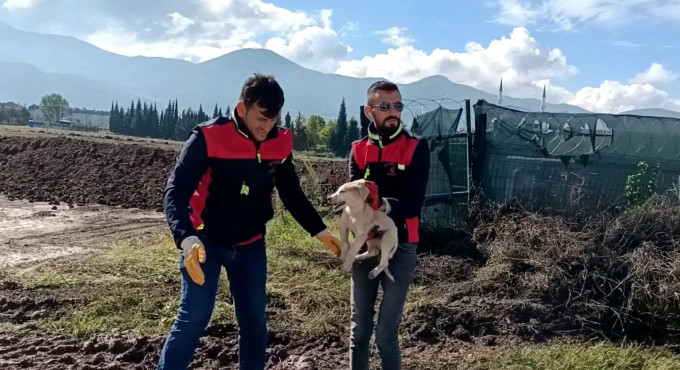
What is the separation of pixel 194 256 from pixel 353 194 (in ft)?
2.61

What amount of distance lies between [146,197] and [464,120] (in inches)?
426

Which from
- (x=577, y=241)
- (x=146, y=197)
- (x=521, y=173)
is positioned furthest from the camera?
(x=146, y=197)

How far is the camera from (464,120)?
25.2 feet

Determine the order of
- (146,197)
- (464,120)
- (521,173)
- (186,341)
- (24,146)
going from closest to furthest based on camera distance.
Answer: (186,341)
(521,173)
(464,120)
(146,197)
(24,146)

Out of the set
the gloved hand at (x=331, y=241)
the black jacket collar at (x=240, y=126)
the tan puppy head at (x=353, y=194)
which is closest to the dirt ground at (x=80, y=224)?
the gloved hand at (x=331, y=241)

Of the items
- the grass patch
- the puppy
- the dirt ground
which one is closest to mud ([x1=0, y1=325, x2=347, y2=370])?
the dirt ground

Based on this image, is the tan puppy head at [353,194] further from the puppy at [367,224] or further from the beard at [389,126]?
the beard at [389,126]

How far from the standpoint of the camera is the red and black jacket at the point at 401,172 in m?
3.09

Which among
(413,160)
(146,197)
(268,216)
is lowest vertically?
(146,197)

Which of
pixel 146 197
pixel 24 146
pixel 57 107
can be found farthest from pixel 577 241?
pixel 57 107

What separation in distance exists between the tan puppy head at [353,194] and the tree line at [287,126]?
77.7 ft

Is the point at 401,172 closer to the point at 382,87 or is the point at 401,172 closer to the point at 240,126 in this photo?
the point at 382,87

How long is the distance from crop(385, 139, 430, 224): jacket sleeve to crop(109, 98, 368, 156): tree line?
23.7 m

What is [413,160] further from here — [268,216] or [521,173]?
[521,173]
